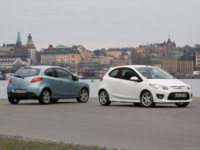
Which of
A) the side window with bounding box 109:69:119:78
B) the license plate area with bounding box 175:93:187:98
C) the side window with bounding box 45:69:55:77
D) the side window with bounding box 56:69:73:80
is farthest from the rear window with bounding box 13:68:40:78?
the license plate area with bounding box 175:93:187:98

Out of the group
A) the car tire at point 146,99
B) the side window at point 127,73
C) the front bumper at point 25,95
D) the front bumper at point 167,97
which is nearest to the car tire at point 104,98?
the side window at point 127,73

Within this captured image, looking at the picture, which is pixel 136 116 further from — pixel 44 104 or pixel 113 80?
pixel 44 104

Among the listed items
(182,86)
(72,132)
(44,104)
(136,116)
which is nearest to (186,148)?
(72,132)

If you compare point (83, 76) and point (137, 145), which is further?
point (83, 76)

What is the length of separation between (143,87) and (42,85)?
4514mm

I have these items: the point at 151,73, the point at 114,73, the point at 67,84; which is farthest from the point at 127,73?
the point at 67,84

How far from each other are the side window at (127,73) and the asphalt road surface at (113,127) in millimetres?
2644

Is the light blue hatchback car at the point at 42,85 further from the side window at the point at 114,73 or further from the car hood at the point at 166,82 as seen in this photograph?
the car hood at the point at 166,82

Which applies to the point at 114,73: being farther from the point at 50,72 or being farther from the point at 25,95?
the point at 25,95

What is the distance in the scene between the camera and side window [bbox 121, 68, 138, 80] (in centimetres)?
2360

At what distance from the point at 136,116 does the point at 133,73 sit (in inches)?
210

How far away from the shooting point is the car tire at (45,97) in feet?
83.0

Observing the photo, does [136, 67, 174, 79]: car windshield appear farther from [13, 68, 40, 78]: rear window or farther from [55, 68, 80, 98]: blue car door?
[13, 68, 40, 78]: rear window

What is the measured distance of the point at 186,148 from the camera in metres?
11.4
